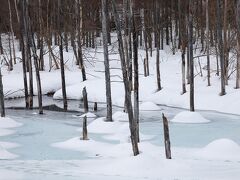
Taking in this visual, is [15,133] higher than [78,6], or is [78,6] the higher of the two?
[78,6]

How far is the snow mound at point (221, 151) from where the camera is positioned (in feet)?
38.4

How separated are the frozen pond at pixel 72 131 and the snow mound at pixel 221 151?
4.15 feet

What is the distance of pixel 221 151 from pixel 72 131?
22.4 ft

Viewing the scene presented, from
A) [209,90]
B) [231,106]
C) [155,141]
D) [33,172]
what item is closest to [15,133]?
[155,141]

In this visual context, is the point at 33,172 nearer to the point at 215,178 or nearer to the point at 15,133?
the point at 215,178

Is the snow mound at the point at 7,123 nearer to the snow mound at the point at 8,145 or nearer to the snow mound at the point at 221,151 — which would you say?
the snow mound at the point at 8,145

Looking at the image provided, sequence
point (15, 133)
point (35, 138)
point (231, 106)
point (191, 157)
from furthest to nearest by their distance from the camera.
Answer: point (231, 106), point (15, 133), point (35, 138), point (191, 157)

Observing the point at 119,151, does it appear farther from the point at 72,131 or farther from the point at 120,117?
the point at 120,117

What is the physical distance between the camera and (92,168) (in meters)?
10.7

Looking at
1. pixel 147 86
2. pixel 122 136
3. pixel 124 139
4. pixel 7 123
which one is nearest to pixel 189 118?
pixel 122 136

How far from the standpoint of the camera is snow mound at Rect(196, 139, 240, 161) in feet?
38.4

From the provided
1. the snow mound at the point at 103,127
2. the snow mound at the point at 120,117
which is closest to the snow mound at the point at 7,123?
the snow mound at the point at 103,127

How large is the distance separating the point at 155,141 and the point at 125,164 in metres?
4.18

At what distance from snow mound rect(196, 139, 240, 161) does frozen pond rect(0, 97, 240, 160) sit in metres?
1.27
